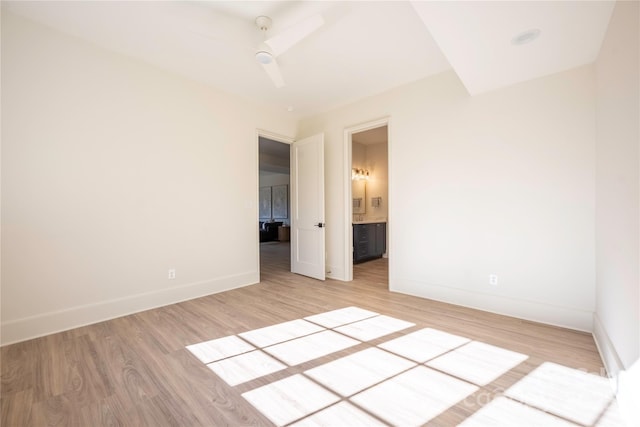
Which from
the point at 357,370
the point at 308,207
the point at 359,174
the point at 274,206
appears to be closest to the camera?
the point at 357,370

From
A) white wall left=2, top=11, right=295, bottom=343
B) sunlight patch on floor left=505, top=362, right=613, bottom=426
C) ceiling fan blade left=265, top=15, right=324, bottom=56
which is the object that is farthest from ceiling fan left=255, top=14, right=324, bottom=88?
sunlight patch on floor left=505, top=362, right=613, bottom=426

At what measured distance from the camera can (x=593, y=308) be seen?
2.39m

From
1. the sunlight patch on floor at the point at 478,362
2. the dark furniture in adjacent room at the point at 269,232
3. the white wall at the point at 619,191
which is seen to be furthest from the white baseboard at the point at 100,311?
the dark furniture in adjacent room at the point at 269,232

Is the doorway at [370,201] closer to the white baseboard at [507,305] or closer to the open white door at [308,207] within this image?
the open white door at [308,207]

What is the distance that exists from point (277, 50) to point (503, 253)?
2969mm

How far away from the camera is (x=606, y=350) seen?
6.12ft

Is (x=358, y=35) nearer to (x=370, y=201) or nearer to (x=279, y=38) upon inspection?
(x=279, y=38)

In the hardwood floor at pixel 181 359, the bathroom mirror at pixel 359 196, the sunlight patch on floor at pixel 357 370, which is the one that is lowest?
the hardwood floor at pixel 181 359

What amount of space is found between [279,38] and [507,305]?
3342 millimetres

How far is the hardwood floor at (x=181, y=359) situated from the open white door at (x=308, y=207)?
1073 millimetres

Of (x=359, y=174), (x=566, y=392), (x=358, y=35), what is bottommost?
(x=566, y=392)

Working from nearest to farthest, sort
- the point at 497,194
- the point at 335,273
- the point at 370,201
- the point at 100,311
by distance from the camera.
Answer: the point at 100,311 < the point at 497,194 < the point at 335,273 < the point at 370,201

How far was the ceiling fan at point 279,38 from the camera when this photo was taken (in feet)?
6.82

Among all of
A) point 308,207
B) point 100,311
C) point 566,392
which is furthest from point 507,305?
point 100,311
